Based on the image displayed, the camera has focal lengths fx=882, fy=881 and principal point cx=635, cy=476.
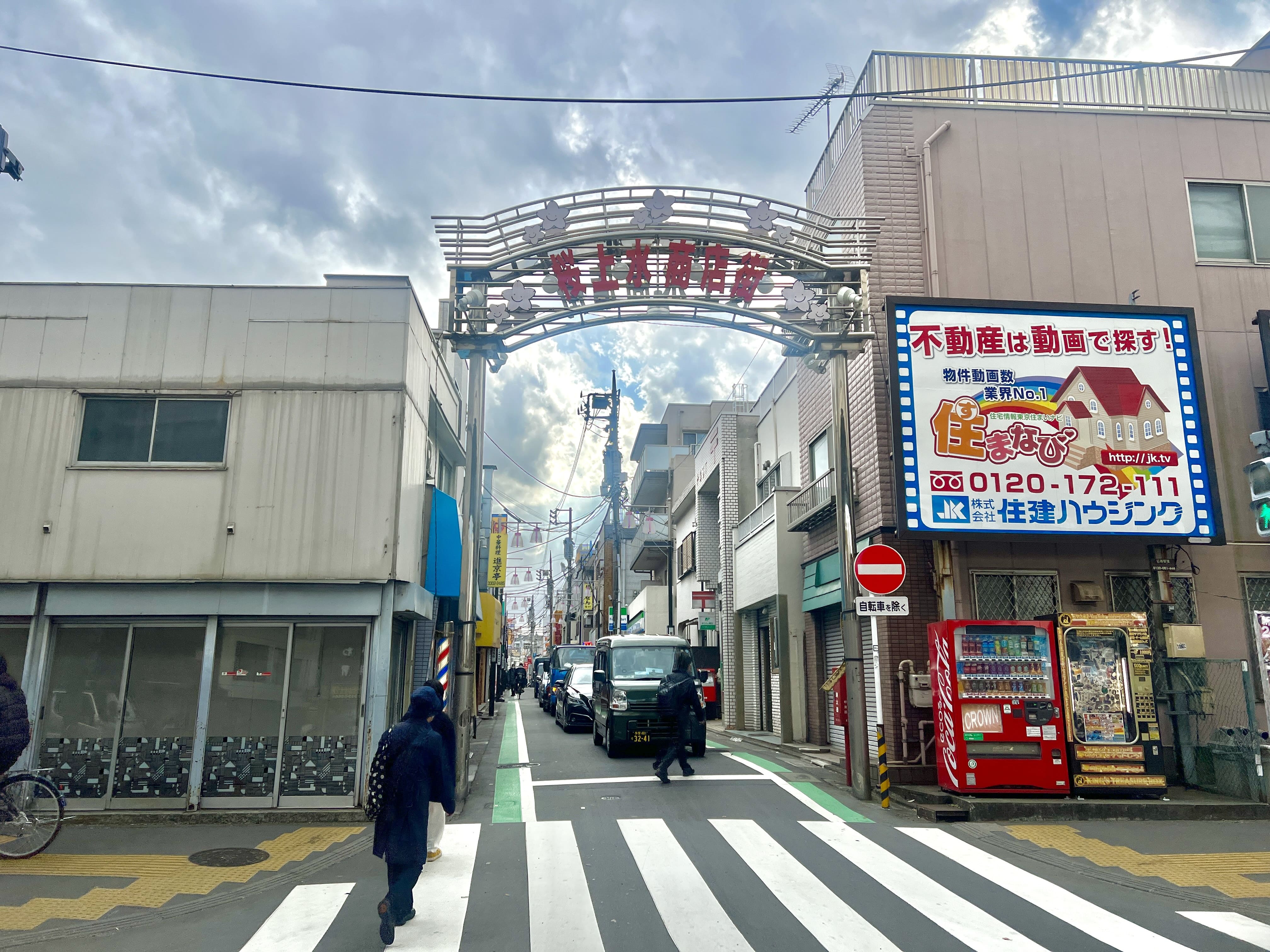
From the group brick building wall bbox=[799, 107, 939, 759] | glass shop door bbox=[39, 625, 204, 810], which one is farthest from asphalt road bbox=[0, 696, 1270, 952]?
glass shop door bbox=[39, 625, 204, 810]

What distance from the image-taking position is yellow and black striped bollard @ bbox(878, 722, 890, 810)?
11.4 metres

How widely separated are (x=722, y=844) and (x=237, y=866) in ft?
16.1

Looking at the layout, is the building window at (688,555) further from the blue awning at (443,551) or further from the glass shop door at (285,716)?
the glass shop door at (285,716)

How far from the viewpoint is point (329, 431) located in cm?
1199

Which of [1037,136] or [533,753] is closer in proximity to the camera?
[1037,136]

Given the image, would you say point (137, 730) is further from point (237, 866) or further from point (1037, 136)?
point (1037, 136)

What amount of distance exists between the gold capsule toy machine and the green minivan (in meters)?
5.47

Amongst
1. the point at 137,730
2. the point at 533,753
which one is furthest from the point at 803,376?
the point at 137,730

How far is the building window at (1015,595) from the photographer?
1370 centimetres

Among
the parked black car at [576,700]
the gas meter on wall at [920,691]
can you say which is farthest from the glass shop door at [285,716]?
the parked black car at [576,700]

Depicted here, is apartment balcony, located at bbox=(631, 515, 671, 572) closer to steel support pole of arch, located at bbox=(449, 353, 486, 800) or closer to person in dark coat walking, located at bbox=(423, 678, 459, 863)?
steel support pole of arch, located at bbox=(449, 353, 486, 800)

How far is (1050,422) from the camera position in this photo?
13.2 metres

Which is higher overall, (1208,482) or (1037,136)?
(1037,136)

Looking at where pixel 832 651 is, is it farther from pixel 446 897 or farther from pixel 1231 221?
pixel 446 897
